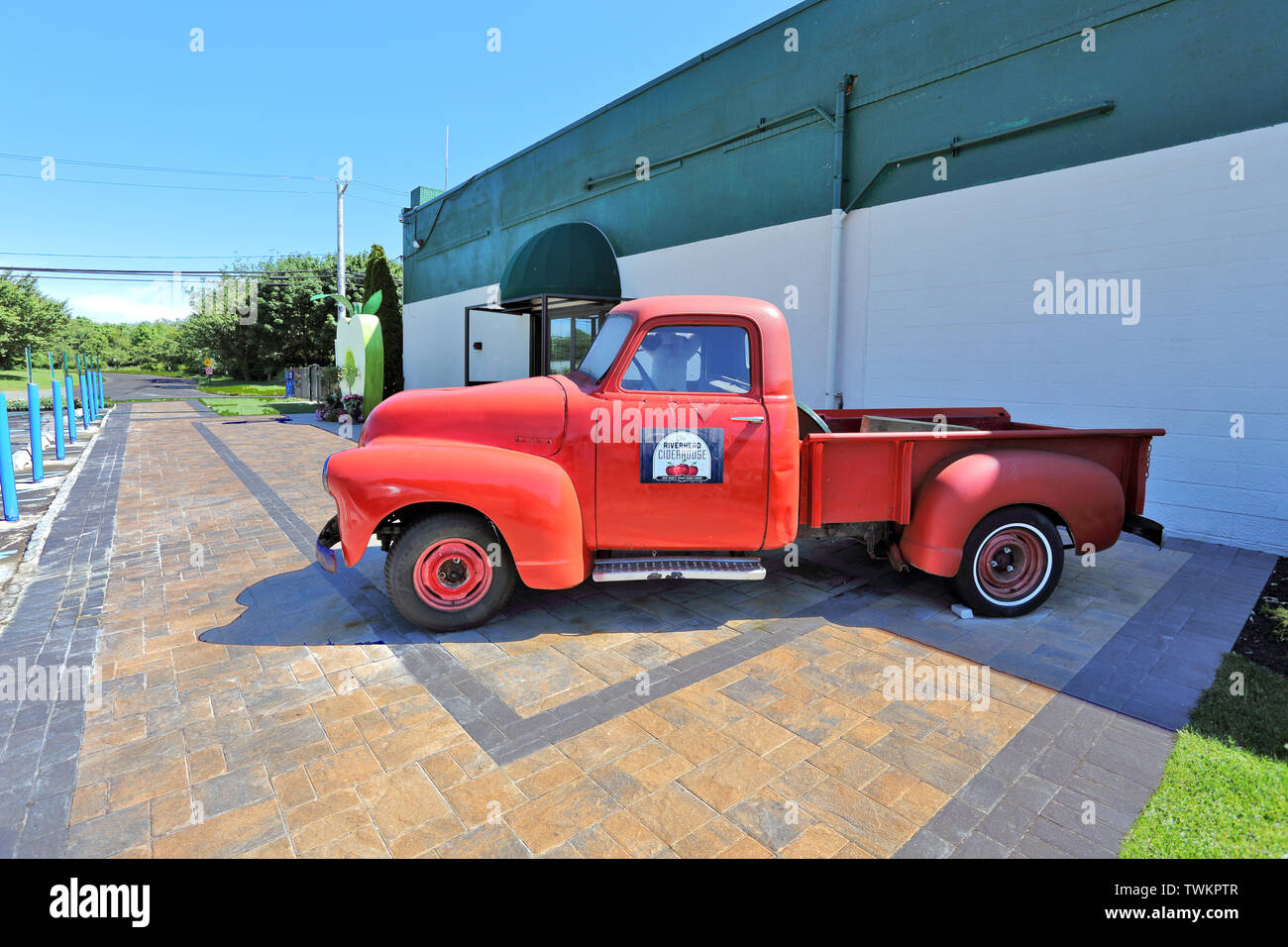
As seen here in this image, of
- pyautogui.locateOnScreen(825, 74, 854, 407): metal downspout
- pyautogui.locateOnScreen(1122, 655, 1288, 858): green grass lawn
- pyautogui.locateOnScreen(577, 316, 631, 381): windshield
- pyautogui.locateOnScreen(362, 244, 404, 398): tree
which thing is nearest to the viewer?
pyautogui.locateOnScreen(1122, 655, 1288, 858): green grass lawn

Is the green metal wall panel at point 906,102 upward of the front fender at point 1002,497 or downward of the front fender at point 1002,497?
upward

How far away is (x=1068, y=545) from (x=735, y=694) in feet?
10.4

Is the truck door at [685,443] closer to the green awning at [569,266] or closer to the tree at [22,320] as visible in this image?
the green awning at [569,266]

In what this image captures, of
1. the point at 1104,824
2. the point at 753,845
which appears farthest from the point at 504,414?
the point at 1104,824

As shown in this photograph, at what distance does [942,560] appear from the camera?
4.54m

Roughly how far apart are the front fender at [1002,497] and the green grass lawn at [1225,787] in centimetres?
140

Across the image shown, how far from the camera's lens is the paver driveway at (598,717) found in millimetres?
2510

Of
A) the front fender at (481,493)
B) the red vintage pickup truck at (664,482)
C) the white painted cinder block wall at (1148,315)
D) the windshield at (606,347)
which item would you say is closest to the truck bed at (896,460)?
the red vintage pickup truck at (664,482)

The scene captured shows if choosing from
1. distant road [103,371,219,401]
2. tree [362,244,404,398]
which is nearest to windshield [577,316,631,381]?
tree [362,244,404,398]

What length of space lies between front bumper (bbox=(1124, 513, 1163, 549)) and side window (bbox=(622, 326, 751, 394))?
315 cm

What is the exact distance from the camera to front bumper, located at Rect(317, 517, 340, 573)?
4312 millimetres

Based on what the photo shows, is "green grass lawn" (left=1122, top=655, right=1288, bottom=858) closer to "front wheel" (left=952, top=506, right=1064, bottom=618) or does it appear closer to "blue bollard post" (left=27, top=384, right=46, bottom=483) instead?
"front wheel" (left=952, top=506, right=1064, bottom=618)

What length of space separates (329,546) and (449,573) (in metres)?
0.87

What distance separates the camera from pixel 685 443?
4301 millimetres
